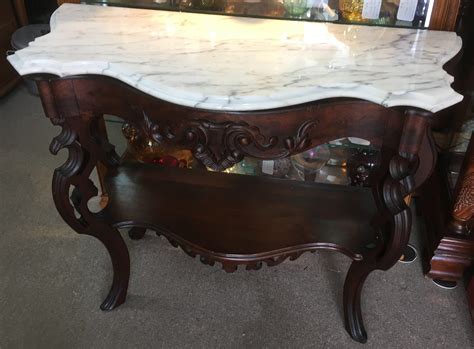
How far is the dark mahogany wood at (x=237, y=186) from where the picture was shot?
833 mm

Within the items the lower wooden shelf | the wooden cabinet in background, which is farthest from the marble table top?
the wooden cabinet in background

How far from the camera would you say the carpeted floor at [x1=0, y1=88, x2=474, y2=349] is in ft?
3.87

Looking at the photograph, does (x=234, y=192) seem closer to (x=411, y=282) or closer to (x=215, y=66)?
(x=215, y=66)

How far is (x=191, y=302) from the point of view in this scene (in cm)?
127

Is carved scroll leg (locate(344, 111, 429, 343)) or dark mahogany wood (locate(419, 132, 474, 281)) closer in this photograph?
carved scroll leg (locate(344, 111, 429, 343))

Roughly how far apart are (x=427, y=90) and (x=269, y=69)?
0.27 meters

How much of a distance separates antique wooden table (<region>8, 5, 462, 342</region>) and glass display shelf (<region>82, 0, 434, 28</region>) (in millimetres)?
51

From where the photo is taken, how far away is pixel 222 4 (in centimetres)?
114

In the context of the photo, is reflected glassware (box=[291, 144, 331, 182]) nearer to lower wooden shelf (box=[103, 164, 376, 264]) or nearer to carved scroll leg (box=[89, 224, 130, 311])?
lower wooden shelf (box=[103, 164, 376, 264])

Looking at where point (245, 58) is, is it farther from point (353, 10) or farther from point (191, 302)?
point (191, 302)

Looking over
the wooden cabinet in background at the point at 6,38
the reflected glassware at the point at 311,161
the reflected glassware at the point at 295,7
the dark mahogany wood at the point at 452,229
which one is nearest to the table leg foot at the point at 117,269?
the reflected glassware at the point at 311,161

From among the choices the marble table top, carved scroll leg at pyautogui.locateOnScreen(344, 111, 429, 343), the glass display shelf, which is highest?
the glass display shelf

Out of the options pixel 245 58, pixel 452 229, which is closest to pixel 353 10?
pixel 245 58

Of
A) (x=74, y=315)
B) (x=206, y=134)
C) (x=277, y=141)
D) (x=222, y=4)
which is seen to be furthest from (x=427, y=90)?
(x=74, y=315)
